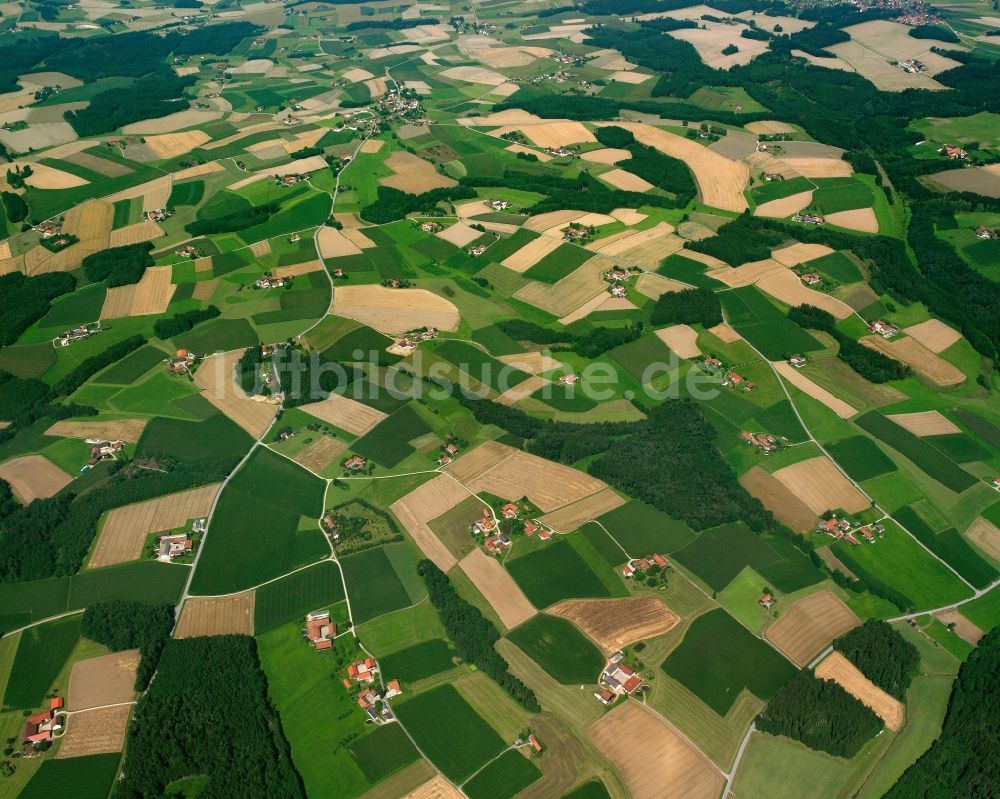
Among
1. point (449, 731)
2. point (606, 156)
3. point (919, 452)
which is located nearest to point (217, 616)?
point (449, 731)

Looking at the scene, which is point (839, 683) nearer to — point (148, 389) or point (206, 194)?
point (148, 389)

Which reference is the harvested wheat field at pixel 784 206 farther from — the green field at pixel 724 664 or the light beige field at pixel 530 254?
the green field at pixel 724 664

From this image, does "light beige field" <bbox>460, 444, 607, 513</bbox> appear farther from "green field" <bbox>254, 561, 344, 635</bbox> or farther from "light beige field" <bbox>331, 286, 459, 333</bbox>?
"light beige field" <bbox>331, 286, 459, 333</bbox>

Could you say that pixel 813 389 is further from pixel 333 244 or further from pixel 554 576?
pixel 333 244

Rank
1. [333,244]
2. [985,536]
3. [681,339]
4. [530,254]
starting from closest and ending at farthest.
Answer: [985,536] < [681,339] < [530,254] < [333,244]

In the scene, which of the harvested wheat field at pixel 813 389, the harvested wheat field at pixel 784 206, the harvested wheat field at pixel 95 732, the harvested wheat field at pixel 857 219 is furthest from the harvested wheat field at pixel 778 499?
the harvested wheat field at pixel 784 206

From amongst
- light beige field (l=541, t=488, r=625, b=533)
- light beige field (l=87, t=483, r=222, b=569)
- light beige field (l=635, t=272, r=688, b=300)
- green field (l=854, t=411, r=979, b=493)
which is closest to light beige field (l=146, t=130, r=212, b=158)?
light beige field (l=635, t=272, r=688, b=300)
